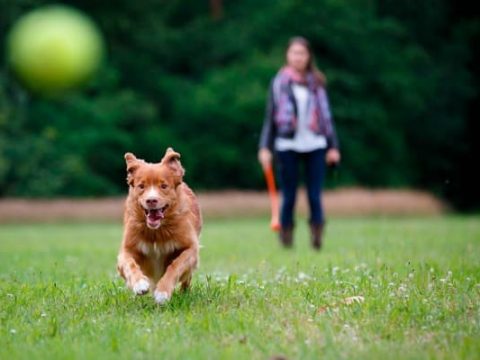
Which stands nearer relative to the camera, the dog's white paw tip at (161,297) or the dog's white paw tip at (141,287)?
the dog's white paw tip at (141,287)

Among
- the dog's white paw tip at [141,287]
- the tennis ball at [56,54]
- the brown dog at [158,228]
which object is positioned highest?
the tennis ball at [56,54]

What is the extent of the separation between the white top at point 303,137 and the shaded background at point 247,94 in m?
21.1

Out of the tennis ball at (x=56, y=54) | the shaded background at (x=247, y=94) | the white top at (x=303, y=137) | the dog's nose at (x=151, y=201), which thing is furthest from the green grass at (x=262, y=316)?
the shaded background at (x=247, y=94)

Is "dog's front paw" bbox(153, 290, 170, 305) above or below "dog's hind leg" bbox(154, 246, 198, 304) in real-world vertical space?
below

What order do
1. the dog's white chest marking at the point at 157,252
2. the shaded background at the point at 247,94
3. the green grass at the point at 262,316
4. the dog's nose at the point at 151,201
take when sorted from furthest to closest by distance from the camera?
the shaded background at the point at 247,94
the dog's white chest marking at the point at 157,252
the dog's nose at the point at 151,201
the green grass at the point at 262,316

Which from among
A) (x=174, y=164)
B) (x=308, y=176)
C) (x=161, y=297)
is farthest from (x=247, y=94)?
(x=161, y=297)

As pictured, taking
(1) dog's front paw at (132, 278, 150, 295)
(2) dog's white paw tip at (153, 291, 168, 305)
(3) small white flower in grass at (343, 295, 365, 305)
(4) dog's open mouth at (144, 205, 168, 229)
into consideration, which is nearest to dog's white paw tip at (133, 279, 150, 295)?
(1) dog's front paw at (132, 278, 150, 295)

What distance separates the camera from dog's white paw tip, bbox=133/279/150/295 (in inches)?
228

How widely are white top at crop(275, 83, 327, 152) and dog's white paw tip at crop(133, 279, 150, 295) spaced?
5.81 meters

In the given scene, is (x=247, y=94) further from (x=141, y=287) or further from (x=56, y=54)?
(x=141, y=287)

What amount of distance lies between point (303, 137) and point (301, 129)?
0.11m

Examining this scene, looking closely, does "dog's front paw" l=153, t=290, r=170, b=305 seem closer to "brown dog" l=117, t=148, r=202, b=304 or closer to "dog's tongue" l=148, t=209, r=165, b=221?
"brown dog" l=117, t=148, r=202, b=304

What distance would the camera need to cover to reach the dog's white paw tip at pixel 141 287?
228 inches

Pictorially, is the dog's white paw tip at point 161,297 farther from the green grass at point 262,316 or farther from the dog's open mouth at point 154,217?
the dog's open mouth at point 154,217
